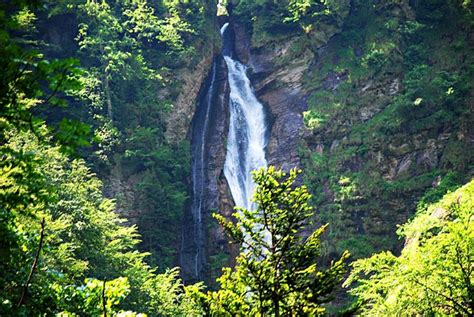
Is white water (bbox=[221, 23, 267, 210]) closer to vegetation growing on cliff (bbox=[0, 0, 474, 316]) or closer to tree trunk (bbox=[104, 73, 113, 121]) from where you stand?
vegetation growing on cliff (bbox=[0, 0, 474, 316])

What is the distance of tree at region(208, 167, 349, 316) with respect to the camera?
5316mm

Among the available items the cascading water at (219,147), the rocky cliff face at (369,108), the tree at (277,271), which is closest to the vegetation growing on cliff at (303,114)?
the rocky cliff face at (369,108)

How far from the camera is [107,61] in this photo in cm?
2755

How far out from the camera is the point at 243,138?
30719 mm

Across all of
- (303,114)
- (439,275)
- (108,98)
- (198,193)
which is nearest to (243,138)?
(303,114)

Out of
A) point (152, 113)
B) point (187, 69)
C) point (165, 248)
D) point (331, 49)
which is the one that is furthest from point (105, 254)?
point (331, 49)

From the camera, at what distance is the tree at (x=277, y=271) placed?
209 inches

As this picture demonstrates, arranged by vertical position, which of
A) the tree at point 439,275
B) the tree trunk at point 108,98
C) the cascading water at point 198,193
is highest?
the tree trunk at point 108,98

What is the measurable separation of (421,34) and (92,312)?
3022cm

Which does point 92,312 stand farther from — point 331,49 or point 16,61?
point 331,49

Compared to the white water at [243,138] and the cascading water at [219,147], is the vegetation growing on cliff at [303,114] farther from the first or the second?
the white water at [243,138]

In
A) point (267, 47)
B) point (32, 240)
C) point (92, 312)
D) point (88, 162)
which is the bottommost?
point (92, 312)

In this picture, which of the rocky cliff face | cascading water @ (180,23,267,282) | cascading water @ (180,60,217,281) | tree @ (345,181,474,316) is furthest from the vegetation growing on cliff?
tree @ (345,181,474,316)

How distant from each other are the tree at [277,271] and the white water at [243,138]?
69.0ft
